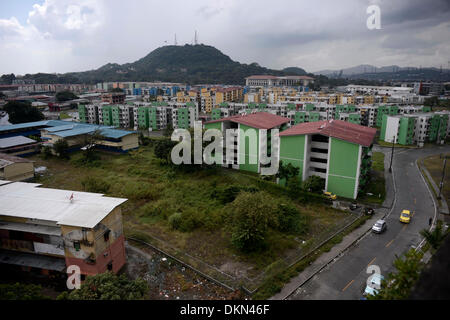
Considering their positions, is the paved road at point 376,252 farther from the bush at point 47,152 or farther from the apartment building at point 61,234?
the bush at point 47,152

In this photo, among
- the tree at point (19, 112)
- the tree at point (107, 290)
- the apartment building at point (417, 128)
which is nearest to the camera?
the tree at point (107, 290)

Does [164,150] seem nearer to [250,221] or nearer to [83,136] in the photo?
[83,136]

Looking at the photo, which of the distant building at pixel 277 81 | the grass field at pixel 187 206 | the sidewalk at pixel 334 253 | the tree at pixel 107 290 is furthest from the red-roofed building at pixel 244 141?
the distant building at pixel 277 81

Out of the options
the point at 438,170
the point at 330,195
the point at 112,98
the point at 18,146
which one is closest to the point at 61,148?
the point at 18,146

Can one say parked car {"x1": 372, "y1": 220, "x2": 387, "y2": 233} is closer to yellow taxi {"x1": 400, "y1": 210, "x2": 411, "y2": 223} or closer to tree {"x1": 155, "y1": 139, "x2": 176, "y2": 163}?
yellow taxi {"x1": 400, "y1": 210, "x2": 411, "y2": 223}

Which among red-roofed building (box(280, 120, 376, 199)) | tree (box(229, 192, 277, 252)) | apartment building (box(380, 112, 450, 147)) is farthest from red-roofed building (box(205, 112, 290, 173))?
apartment building (box(380, 112, 450, 147))

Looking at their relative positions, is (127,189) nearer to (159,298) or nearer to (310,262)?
(159,298)
